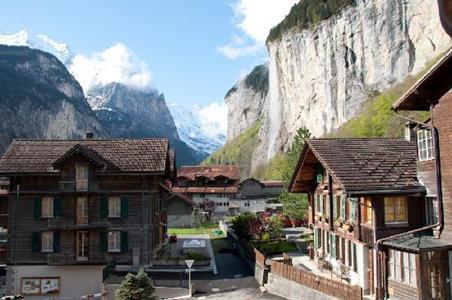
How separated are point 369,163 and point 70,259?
21.8 metres

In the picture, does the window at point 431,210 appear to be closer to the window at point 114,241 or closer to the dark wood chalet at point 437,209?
the dark wood chalet at point 437,209

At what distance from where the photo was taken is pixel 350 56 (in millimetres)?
110125

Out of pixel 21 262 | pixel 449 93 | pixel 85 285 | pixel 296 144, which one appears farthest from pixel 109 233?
pixel 296 144

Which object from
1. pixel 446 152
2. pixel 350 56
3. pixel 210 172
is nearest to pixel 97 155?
pixel 446 152

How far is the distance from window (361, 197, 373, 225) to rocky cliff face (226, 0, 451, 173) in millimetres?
63776

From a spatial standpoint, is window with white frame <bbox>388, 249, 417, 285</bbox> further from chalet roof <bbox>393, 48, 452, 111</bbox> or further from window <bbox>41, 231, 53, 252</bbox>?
window <bbox>41, 231, 53, 252</bbox>

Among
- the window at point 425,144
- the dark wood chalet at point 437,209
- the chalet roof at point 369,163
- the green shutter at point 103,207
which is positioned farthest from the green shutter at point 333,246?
the green shutter at point 103,207

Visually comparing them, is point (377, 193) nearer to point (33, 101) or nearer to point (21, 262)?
point (21, 262)

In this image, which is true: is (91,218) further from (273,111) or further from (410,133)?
(273,111)

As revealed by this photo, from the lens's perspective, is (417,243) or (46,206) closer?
(417,243)

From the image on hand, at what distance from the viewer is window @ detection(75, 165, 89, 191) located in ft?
118

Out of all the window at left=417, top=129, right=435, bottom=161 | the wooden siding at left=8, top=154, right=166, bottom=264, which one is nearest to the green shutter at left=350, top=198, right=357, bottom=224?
the window at left=417, top=129, right=435, bottom=161

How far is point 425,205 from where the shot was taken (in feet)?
77.5

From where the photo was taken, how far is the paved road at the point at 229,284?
Answer: 2989 cm
